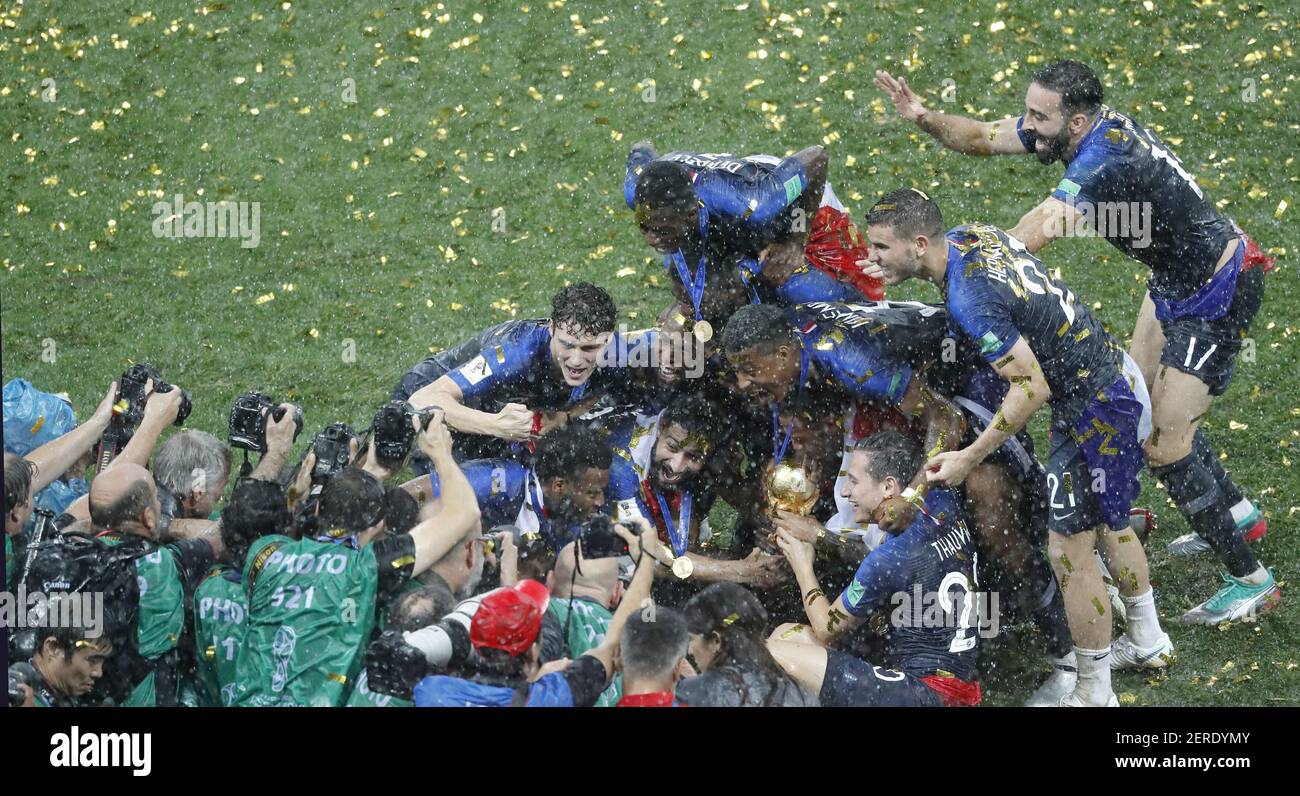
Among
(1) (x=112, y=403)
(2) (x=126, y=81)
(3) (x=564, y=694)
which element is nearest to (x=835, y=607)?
(3) (x=564, y=694)

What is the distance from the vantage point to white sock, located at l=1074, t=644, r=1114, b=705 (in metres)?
6.11

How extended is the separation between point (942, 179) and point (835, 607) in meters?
5.46

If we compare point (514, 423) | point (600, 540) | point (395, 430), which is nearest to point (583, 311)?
point (514, 423)

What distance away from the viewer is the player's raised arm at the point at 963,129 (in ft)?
23.7

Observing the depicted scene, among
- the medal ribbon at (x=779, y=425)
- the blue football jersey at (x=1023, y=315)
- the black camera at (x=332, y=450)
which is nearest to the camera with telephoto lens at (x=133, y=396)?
the black camera at (x=332, y=450)

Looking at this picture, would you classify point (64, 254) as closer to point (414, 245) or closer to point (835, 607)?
point (414, 245)

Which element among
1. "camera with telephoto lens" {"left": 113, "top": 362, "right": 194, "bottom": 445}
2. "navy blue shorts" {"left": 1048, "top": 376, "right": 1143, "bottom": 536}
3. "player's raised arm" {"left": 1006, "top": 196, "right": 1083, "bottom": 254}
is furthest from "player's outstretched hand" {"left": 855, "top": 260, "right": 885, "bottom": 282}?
"camera with telephoto lens" {"left": 113, "top": 362, "right": 194, "bottom": 445}

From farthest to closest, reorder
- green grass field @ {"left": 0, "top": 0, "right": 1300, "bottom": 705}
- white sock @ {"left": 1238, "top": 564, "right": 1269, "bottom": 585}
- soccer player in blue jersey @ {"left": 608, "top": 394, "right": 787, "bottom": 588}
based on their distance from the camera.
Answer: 1. green grass field @ {"left": 0, "top": 0, "right": 1300, "bottom": 705}
2. white sock @ {"left": 1238, "top": 564, "right": 1269, "bottom": 585}
3. soccer player in blue jersey @ {"left": 608, "top": 394, "right": 787, "bottom": 588}

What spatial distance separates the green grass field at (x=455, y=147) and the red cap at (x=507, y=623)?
3.89 metres

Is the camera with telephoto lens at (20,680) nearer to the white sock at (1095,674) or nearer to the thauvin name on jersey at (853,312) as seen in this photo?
the thauvin name on jersey at (853,312)

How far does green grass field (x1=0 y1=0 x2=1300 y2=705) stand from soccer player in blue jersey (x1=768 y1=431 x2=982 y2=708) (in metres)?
3.02

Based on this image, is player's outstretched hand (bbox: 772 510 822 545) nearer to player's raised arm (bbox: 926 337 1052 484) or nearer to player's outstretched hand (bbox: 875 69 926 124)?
player's raised arm (bbox: 926 337 1052 484)

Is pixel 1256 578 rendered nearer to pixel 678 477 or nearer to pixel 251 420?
pixel 678 477
